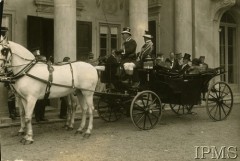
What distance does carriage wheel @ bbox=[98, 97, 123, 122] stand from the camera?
→ 10.1m

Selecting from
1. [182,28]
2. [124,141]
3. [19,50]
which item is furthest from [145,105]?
[182,28]

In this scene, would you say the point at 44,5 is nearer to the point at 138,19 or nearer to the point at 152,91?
the point at 138,19

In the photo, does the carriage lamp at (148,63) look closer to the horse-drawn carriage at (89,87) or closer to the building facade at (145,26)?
the horse-drawn carriage at (89,87)

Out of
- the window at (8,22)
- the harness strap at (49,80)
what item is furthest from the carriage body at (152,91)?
the window at (8,22)

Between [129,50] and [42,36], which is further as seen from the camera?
[42,36]

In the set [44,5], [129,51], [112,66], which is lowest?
[112,66]

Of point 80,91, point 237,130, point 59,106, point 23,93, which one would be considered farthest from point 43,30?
point 237,130

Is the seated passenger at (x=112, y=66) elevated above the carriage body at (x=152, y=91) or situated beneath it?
elevated above

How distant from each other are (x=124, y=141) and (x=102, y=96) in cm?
205

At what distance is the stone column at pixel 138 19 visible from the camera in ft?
41.9

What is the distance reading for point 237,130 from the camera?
9.33m

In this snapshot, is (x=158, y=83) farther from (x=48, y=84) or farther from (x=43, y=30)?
(x=43, y=30)

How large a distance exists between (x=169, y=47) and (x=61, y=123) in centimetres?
713

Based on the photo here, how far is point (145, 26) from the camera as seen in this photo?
12.9m
